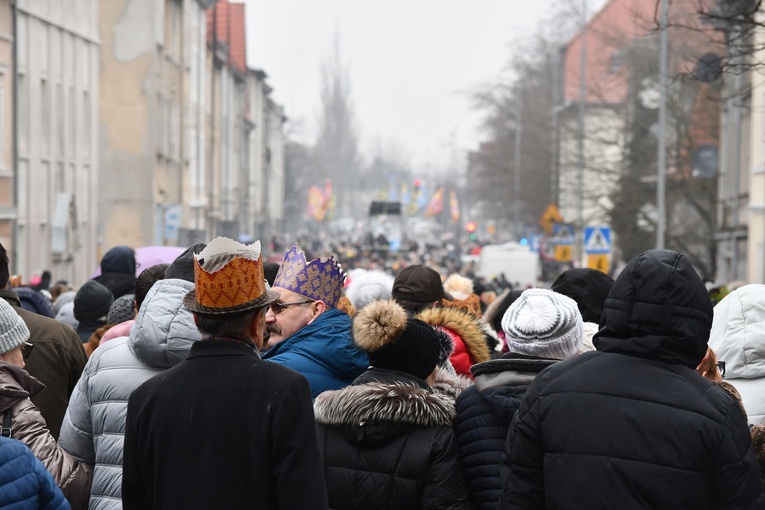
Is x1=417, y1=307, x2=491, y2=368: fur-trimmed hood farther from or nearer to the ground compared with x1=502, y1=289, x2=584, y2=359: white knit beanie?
nearer to the ground

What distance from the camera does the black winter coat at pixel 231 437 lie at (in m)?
4.12

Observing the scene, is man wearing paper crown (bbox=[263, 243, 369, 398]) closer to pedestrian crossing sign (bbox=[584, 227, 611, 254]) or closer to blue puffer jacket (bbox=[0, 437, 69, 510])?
blue puffer jacket (bbox=[0, 437, 69, 510])

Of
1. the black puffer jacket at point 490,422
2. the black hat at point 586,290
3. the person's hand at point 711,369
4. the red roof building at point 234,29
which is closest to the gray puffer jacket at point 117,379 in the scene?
the black puffer jacket at point 490,422

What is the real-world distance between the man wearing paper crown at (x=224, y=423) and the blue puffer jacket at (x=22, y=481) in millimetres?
370

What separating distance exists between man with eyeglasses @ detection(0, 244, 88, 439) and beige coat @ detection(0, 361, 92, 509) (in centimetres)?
140

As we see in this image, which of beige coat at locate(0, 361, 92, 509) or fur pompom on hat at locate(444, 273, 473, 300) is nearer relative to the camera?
beige coat at locate(0, 361, 92, 509)

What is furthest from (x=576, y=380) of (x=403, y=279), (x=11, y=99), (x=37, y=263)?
(x=37, y=263)

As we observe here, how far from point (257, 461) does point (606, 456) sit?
1012mm

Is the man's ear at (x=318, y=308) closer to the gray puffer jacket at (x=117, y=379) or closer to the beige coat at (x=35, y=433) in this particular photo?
the gray puffer jacket at (x=117, y=379)

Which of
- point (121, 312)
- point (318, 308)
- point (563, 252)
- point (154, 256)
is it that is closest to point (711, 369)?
point (318, 308)

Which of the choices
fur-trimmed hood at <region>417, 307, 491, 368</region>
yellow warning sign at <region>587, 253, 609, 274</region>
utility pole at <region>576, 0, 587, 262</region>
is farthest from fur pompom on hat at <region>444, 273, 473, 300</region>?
utility pole at <region>576, 0, 587, 262</region>

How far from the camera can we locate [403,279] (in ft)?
28.1

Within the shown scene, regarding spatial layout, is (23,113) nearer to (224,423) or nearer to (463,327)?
(463,327)

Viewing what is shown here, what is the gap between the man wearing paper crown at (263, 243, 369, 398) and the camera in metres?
5.72
